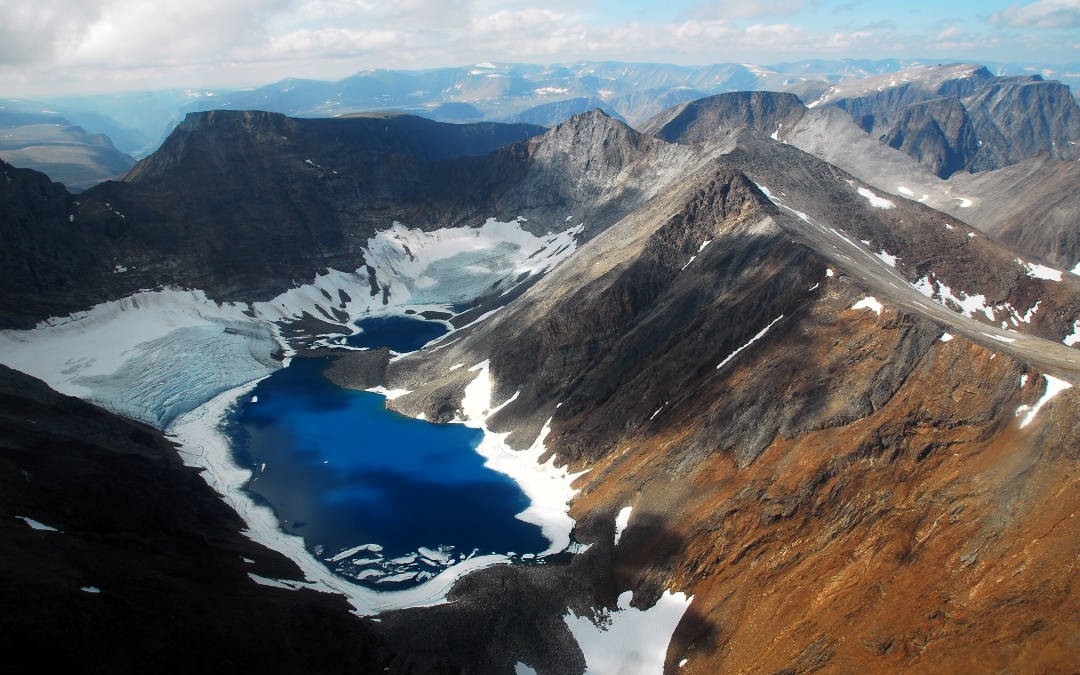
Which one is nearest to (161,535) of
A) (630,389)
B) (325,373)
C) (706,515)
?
(706,515)

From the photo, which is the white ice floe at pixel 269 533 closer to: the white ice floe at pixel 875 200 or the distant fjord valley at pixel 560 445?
the distant fjord valley at pixel 560 445

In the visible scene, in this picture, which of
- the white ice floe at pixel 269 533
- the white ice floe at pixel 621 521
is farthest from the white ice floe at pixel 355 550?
the white ice floe at pixel 621 521

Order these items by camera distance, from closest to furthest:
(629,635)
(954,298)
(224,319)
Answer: (629,635)
(954,298)
(224,319)

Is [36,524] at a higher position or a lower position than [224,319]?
higher

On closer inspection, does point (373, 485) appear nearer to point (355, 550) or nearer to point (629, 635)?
point (355, 550)

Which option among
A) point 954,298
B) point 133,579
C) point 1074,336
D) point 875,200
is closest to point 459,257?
point 875,200

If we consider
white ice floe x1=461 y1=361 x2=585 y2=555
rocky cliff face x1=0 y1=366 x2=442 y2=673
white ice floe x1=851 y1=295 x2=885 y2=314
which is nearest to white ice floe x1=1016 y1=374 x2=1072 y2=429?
white ice floe x1=851 y1=295 x2=885 y2=314

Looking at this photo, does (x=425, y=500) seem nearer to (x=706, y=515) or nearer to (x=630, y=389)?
(x=630, y=389)

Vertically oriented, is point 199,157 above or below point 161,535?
above
